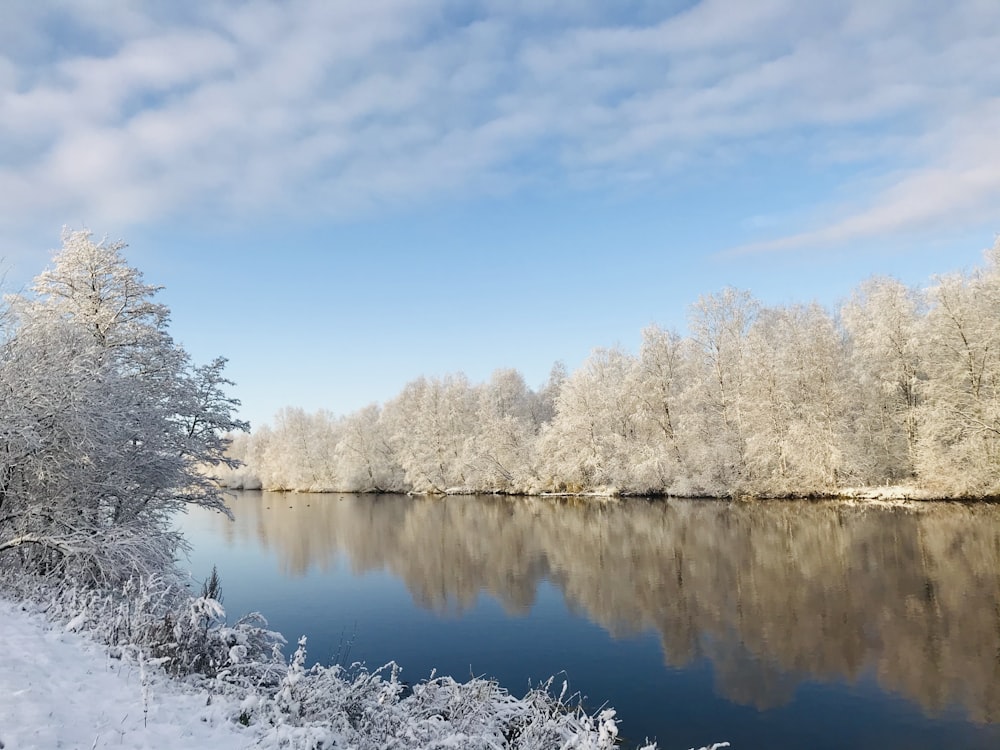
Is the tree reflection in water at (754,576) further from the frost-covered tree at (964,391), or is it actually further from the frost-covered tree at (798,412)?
the frost-covered tree at (798,412)

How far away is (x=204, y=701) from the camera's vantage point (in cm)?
828

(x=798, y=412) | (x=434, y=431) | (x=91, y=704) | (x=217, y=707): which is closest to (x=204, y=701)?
(x=217, y=707)

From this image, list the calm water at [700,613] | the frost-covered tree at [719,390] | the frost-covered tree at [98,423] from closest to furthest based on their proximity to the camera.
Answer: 1. the calm water at [700,613]
2. the frost-covered tree at [98,423]
3. the frost-covered tree at [719,390]

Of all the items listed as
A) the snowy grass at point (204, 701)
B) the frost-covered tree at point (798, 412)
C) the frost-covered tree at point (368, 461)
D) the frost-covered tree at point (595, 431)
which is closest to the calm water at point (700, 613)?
the snowy grass at point (204, 701)

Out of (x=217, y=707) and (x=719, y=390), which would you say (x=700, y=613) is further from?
(x=719, y=390)

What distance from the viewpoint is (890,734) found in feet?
35.7

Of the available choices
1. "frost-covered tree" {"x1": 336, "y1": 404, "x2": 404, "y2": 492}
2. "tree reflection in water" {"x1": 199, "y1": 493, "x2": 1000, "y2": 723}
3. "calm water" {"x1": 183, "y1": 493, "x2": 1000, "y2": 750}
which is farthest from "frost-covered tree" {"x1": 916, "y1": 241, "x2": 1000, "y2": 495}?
"frost-covered tree" {"x1": 336, "y1": 404, "x2": 404, "y2": 492}

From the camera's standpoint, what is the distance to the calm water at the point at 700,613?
39.7 feet

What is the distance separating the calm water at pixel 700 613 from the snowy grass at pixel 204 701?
12.0ft

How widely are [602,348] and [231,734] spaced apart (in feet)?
186

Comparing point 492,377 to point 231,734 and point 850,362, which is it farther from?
point 231,734

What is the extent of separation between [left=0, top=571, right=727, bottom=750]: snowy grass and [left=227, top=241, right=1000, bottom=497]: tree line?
36189mm

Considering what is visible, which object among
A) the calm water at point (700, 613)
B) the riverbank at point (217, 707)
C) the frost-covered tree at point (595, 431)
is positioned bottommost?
the calm water at point (700, 613)

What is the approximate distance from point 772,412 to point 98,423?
137ft
